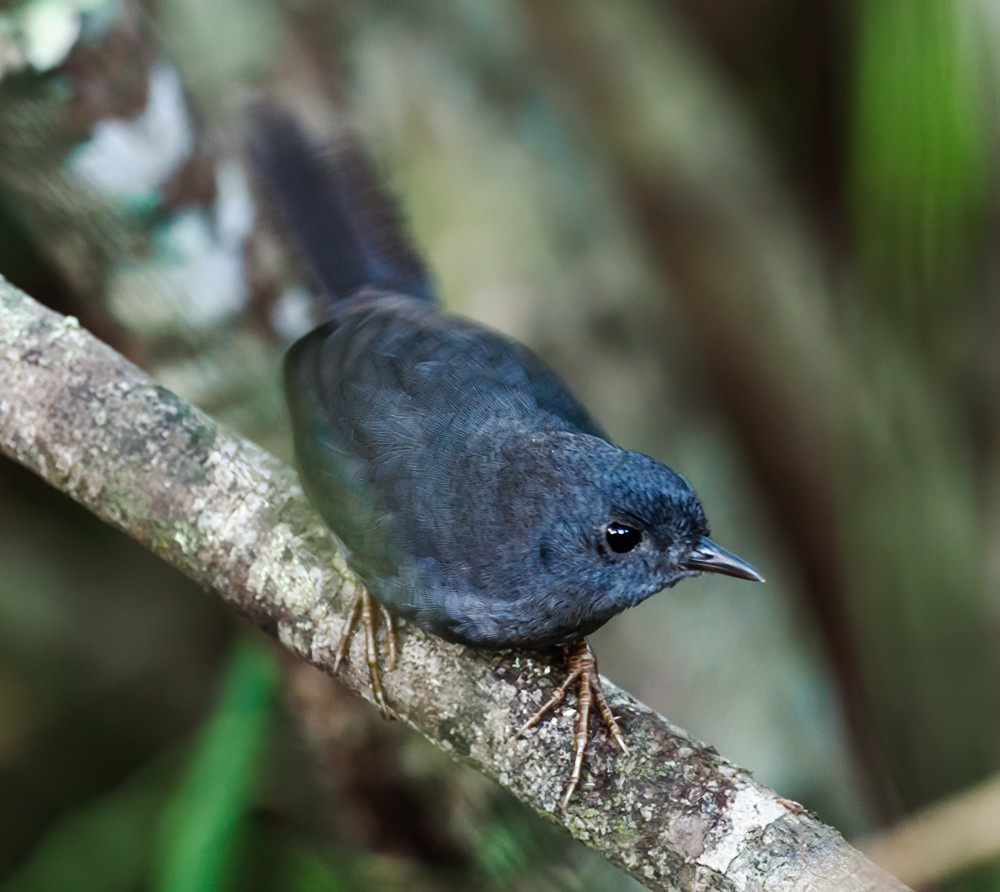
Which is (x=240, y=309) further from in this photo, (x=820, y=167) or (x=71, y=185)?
(x=820, y=167)

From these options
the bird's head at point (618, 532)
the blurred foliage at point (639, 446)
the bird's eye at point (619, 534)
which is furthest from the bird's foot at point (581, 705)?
the blurred foliage at point (639, 446)

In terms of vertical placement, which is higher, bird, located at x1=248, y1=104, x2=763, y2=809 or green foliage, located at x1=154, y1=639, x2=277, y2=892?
bird, located at x1=248, y1=104, x2=763, y2=809

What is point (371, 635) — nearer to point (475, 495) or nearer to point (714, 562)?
point (475, 495)

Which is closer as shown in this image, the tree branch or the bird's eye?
the tree branch

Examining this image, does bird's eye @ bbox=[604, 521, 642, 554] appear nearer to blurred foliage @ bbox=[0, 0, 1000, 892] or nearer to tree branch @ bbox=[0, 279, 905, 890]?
tree branch @ bbox=[0, 279, 905, 890]

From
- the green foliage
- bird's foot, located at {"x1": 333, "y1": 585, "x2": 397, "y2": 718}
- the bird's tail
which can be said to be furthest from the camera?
the bird's tail

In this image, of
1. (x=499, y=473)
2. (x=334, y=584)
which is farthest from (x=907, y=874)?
(x=334, y=584)

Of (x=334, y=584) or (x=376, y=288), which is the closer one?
(x=334, y=584)

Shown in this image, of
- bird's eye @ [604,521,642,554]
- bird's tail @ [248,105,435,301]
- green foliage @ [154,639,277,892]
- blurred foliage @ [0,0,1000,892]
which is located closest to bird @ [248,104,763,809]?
bird's eye @ [604,521,642,554]
